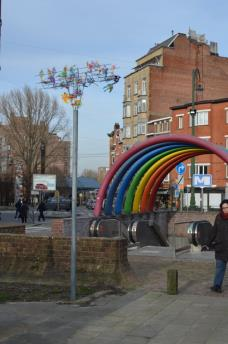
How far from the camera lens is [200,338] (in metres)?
6.71

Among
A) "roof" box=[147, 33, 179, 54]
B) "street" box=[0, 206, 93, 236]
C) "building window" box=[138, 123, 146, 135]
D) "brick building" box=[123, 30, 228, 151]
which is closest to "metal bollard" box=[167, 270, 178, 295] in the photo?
"street" box=[0, 206, 93, 236]

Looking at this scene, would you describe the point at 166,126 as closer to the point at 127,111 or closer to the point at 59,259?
the point at 127,111

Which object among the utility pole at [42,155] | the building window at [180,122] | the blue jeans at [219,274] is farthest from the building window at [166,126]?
the blue jeans at [219,274]

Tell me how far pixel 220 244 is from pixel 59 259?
126 inches

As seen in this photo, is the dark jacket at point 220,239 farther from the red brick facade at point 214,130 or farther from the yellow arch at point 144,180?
the red brick facade at point 214,130

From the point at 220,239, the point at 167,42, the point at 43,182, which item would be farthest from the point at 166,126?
the point at 220,239

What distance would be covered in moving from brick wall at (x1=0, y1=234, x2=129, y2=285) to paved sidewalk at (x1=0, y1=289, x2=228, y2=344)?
1279 millimetres

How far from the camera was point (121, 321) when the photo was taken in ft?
24.8

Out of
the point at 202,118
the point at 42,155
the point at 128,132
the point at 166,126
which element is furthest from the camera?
the point at 128,132

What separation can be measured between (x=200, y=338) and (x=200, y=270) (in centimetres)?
600

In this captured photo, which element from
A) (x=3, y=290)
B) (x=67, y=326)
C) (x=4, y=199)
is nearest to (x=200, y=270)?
(x=3, y=290)

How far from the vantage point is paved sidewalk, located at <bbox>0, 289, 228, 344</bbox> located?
22.0 ft

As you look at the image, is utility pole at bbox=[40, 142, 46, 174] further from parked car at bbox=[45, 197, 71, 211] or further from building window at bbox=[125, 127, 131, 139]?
building window at bbox=[125, 127, 131, 139]

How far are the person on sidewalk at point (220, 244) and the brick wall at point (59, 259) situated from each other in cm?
176
